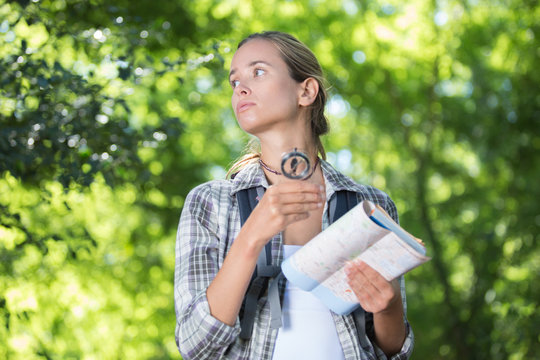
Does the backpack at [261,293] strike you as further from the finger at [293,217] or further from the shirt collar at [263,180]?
the finger at [293,217]

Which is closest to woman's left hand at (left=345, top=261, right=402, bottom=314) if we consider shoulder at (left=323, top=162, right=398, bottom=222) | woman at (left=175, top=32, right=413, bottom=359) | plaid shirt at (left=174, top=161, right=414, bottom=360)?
woman at (left=175, top=32, right=413, bottom=359)

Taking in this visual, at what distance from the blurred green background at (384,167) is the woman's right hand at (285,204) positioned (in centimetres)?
318

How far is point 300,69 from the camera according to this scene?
6.63 feet

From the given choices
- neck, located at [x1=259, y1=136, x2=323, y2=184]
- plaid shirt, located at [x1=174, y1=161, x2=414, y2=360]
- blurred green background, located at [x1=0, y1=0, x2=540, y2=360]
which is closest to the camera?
plaid shirt, located at [x1=174, y1=161, x2=414, y2=360]

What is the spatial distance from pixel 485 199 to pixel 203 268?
5864 millimetres

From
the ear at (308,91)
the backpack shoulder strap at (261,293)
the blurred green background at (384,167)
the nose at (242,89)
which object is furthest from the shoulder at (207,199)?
the blurred green background at (384,167)

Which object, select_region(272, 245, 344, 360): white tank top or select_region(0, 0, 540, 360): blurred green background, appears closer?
select_region(272, 245, 344, 360): white tank top

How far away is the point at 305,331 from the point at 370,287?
0.78ft

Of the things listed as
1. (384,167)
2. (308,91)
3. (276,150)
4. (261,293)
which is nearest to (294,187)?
(261,293)

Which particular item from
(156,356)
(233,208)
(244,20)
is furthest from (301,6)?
(233,208)

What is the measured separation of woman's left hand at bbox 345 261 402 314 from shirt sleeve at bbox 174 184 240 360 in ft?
1.04

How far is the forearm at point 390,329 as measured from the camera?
167cm

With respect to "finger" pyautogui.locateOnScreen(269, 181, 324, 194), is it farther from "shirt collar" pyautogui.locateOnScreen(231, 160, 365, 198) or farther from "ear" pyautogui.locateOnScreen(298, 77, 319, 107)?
"ear" pyautogui.locateOnScreen(298, 77, 319, 107)

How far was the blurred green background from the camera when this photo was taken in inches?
216
